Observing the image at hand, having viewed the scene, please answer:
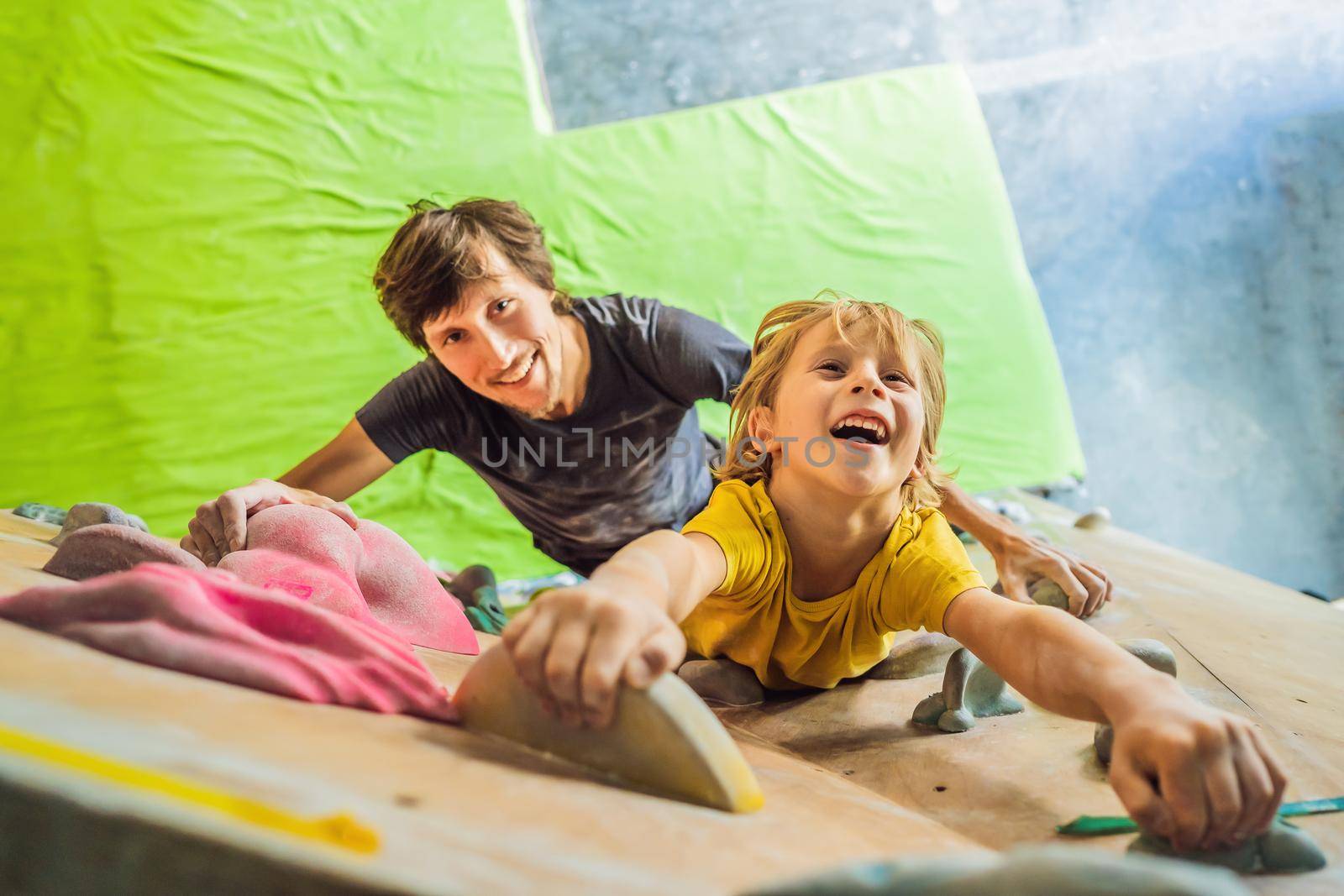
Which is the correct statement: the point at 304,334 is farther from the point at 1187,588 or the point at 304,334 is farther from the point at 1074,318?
the point at 1074,318

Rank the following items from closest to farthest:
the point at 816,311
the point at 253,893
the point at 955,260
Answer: the point at 253,893, the point at 816,311, the point at 955,260

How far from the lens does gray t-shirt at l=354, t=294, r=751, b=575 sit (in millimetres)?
1392

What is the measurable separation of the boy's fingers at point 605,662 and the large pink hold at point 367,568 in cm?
40

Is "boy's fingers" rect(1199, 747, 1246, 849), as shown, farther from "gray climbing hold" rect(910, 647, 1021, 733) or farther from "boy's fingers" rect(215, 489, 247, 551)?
"boy's fingers" rect(215, 489, 247, 551)

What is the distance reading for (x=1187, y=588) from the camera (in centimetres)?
149

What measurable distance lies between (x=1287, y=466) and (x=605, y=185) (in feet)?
5.82

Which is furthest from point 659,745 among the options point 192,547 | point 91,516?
point 91,516

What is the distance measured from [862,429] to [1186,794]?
0.41 meters

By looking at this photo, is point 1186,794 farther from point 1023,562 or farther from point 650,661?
point 1023,562

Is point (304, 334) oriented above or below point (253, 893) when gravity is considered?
above

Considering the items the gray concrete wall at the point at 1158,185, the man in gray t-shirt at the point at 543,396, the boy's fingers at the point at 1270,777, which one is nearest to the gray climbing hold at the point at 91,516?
the man in gray t-shirt at the point at 543,396

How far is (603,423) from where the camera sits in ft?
4.64

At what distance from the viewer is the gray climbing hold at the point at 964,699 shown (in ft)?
3.19

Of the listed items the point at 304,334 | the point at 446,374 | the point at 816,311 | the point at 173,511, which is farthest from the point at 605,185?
the point at 816,311
